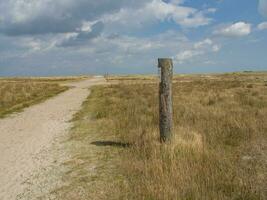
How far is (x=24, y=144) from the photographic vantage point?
1026 centimetres

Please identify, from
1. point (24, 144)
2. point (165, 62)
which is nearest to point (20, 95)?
point (24, 144)

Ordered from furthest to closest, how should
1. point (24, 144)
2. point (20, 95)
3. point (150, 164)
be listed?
point (20, 95), point (24, 144), point (150, 164)

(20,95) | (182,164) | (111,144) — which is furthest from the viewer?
(20,95)

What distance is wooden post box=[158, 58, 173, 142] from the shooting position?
8172 mm

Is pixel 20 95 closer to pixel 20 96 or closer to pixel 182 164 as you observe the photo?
pixel 20 96

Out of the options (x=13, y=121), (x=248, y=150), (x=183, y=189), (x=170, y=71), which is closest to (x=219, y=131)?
(x=248, y=150)

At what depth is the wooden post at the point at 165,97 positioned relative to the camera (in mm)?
8172

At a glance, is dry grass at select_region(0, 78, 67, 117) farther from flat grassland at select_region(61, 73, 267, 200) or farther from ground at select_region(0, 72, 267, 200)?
flat grassland at select_region(61, 73, 267, 200)

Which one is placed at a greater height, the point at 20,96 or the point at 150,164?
the point at 150,164

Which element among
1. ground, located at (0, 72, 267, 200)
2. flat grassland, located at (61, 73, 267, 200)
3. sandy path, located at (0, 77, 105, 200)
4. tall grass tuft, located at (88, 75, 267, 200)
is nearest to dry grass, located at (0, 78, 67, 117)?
sandy path, located at (0, 77, 105, 200)

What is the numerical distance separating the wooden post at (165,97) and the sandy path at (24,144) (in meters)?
2.74

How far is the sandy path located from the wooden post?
9.00ft

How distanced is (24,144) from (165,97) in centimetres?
457

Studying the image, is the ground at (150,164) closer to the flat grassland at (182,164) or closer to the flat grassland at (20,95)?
the flat grassland at (182,164)
